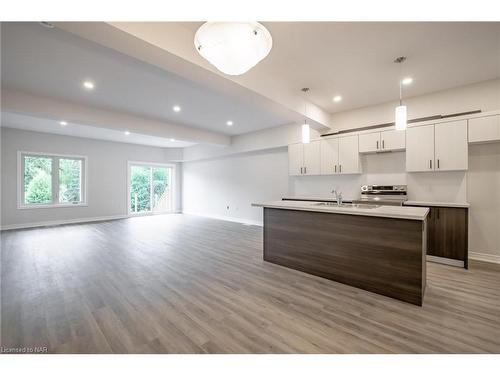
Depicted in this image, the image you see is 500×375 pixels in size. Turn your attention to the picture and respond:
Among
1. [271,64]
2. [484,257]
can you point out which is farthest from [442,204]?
[271,64]

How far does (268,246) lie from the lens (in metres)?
3.51

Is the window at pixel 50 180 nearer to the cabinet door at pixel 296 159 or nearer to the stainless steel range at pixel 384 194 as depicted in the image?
the cabinet door at pixel 296 159

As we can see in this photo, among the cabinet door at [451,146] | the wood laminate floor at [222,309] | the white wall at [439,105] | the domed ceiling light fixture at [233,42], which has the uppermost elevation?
the white wall at [439,105]

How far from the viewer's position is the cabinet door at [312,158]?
16.7ft

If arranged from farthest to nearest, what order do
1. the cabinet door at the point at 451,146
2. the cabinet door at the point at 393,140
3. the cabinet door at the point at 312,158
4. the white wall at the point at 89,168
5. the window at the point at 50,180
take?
the window at the point at 50,180, the white wall at the point at 89,168, the cabinet door at the point at 312,158, the cabinet door at the point at 393,140, the cabinet door at the point at 451,146

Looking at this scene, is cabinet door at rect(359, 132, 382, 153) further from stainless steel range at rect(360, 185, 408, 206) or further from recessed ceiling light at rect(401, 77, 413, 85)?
recessed ceiling light at rect(401, 77, 413, 85)

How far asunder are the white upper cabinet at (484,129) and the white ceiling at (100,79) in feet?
9.02

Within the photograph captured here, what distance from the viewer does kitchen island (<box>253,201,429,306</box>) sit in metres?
2.27

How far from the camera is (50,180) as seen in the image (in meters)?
6.84

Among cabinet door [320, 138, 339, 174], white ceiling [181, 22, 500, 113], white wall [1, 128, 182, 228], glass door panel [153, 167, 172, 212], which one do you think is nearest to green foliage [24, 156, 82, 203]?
white wall [1, 128, 182, 228]

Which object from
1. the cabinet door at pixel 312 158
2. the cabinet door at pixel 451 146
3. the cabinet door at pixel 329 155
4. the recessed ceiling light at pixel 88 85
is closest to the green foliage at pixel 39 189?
the recessed ceiling light at pixel 88 85

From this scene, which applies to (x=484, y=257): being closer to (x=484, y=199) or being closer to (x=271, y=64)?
(x=484, y=199)
